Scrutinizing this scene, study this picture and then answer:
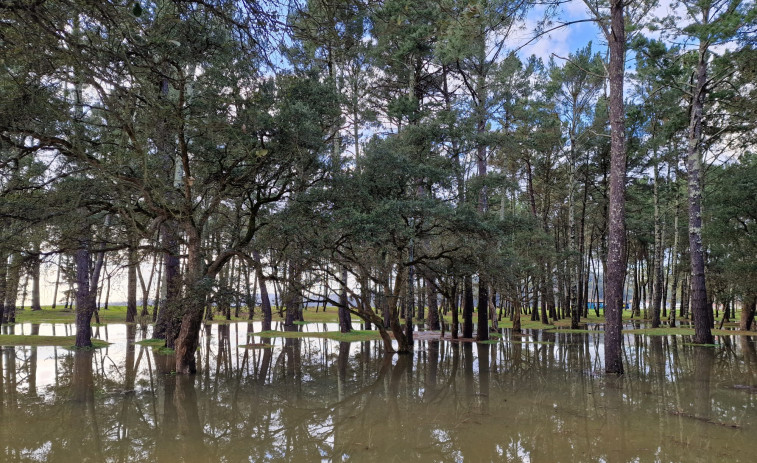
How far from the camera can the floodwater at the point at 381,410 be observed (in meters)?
5.44

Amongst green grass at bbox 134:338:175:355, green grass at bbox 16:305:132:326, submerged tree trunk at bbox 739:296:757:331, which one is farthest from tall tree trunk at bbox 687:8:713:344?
→ green grass at bbox 16:305:132:326

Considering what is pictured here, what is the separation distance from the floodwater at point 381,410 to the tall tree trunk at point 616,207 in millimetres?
784

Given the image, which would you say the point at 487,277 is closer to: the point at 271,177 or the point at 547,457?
the point at 271,177

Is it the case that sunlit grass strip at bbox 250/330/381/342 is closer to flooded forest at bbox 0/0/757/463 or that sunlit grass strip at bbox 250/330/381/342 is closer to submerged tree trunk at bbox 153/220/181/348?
flooded forest at bbox 0/0/757/463

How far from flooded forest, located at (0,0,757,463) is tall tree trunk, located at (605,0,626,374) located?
5 cm

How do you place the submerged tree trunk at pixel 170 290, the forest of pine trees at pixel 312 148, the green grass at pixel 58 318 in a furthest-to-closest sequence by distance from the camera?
the green grass at pixel 58 318 → the submerged tree trunk at pixel 170 290 → the forest of pine trees at pixel 312 148

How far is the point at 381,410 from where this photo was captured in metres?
7.49

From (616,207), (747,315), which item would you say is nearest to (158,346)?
(616,207)

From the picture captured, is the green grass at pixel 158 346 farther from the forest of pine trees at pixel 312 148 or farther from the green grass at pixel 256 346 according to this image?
the green grass at pixel 256 346

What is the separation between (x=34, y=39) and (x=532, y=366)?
1194cm

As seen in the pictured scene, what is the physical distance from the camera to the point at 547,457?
16.9ft

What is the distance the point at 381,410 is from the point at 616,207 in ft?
24.2

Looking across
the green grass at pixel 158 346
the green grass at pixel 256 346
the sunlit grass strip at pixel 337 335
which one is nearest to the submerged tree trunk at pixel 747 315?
the sunlit grass strip at pixel 337 335

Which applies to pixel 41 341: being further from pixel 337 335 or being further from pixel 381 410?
pixel 381 410
